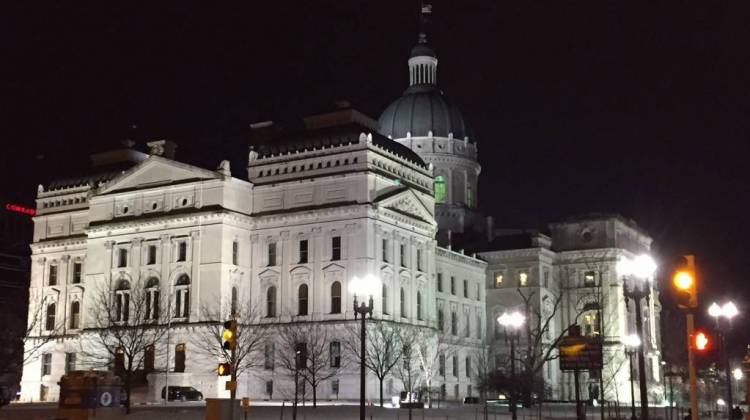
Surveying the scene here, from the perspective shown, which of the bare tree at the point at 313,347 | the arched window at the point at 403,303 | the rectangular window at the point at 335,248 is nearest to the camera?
the bare tree at the point at 313,347

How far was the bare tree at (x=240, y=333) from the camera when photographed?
3275 inches

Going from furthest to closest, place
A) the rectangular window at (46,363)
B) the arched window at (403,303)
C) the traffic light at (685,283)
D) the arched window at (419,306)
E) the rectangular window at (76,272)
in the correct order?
the rectangular window at (76,272) < the rectangular window at (46,363) < the arched window at (419,306) < the arched window at (403,303) < the traffic light at (685,283)

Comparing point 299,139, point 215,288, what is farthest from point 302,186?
point 215,288

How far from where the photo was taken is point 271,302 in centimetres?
8919

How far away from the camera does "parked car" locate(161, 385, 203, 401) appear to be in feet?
266

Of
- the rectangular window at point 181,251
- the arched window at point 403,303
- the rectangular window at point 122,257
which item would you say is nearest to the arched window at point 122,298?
the rectangular window at point 122,257

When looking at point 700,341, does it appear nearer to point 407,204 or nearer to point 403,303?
point 403,303

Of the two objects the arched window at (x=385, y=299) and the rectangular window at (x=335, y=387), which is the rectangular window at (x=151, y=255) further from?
the arched window at (x=385, y=299)

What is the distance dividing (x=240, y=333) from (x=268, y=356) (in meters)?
6.37

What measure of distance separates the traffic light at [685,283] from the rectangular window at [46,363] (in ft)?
295

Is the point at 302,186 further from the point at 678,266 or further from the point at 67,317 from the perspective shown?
the point at 678,266

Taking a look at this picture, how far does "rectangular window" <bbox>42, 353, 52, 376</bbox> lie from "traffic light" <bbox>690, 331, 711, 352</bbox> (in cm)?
8882

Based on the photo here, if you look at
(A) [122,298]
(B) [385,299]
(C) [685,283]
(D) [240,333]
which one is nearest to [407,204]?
(B) [385,299]

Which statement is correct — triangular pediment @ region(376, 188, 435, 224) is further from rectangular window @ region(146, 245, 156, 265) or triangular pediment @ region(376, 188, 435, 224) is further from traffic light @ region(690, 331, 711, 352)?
traffic light @ region(690, 331, 711, 352)
